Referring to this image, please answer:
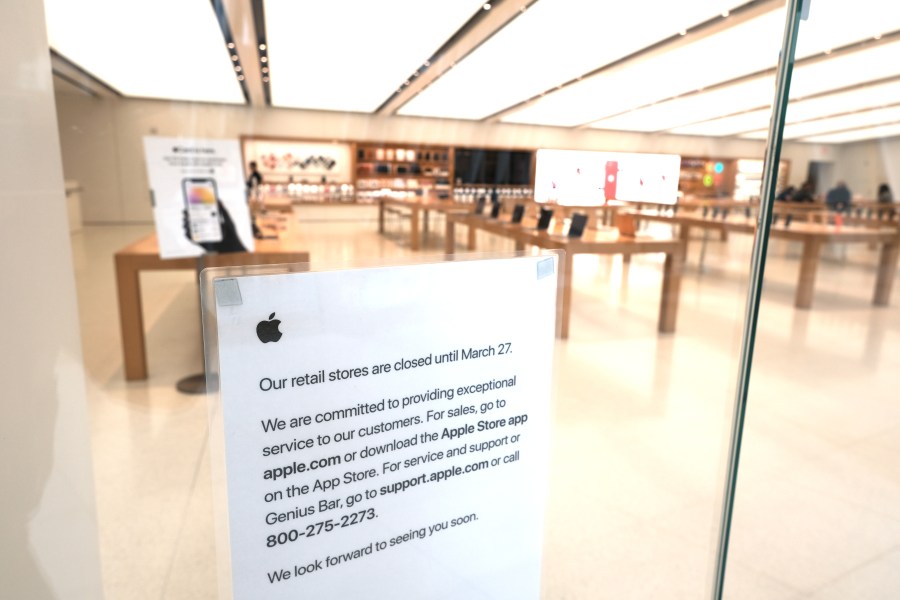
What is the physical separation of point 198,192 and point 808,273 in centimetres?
509

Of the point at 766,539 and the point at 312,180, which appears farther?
the point at 312,180

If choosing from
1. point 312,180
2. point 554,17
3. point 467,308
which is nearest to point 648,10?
point 554,17

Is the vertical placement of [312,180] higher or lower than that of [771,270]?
higher

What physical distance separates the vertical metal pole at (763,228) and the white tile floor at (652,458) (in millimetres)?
74

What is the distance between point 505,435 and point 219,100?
6681 millimetres

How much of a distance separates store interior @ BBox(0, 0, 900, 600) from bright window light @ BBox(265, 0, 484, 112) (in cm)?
3

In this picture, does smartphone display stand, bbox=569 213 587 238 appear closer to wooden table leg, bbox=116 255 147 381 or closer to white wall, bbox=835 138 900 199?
white wall, bbox=835 138 900 199

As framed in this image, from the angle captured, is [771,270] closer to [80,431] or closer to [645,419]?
[645,419]

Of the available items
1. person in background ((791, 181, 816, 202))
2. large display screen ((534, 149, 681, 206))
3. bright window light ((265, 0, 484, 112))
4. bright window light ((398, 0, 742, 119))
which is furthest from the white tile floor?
bright window light ((265, 0, 484, 112))

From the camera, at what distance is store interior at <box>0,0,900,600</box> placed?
1572mm

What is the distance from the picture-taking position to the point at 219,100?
21.1 ft

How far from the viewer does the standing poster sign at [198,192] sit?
5.24ft

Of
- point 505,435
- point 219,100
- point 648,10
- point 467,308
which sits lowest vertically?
point 505,435

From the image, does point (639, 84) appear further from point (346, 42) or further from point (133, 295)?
point (346, 42)
